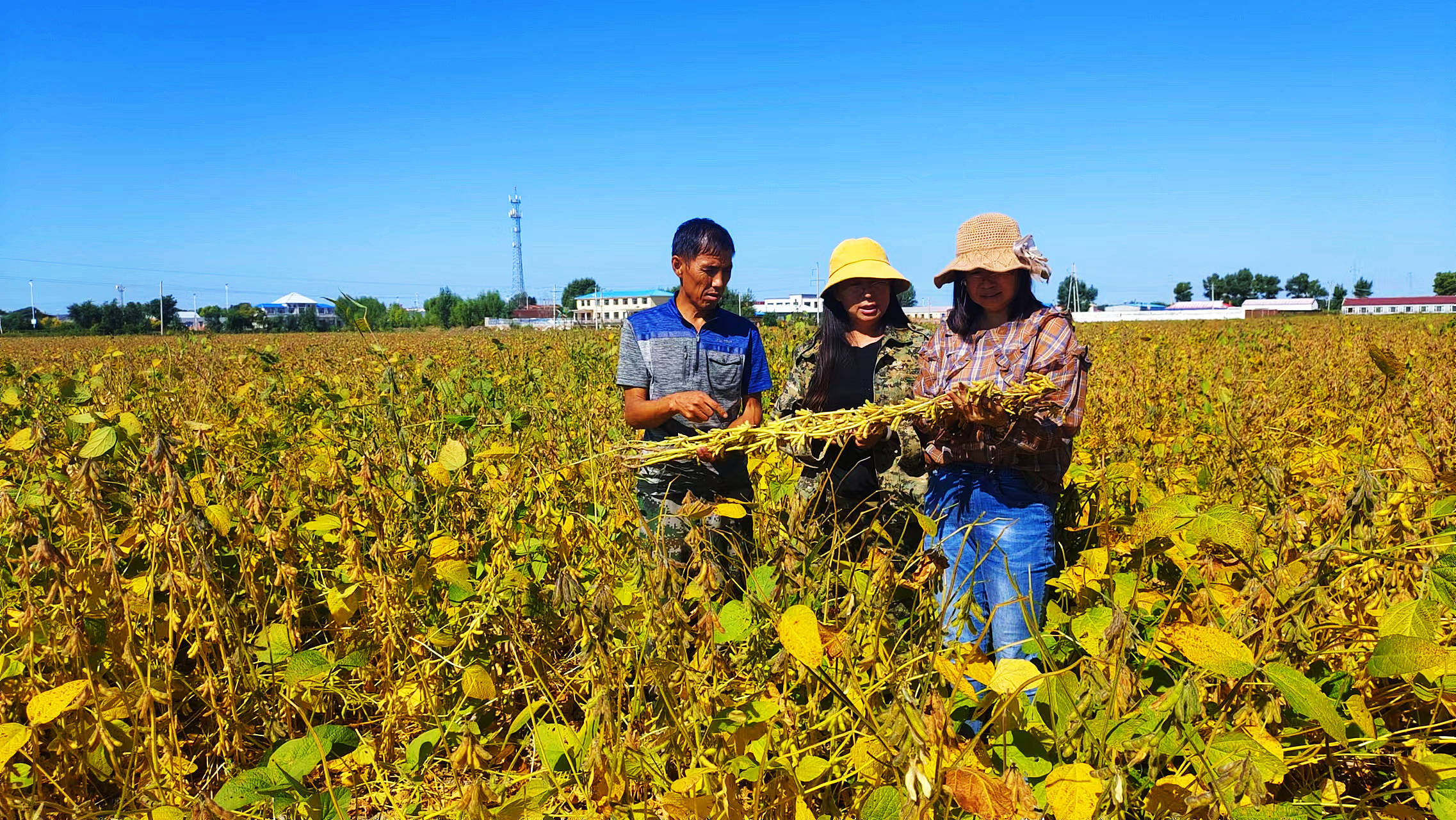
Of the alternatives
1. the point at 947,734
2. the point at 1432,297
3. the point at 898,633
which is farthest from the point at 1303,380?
the point at 1432,297

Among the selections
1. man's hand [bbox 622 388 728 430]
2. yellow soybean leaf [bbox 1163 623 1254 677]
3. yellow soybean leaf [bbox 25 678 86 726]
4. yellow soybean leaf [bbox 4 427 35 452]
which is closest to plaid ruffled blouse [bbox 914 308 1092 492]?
man's hand [bbox 622 388 728 430]

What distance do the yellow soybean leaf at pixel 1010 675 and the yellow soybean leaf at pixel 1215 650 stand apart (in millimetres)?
207

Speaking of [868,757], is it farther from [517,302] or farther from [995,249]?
[517,302]

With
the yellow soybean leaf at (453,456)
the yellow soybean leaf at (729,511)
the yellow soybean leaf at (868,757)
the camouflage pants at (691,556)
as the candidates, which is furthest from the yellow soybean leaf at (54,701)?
the yellow soybean leaf at (868,757)

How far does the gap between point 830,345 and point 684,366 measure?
45 centimetres

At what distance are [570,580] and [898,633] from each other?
588 millimetres

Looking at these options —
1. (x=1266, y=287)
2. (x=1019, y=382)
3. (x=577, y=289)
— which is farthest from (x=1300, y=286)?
(x=1019, y=382)

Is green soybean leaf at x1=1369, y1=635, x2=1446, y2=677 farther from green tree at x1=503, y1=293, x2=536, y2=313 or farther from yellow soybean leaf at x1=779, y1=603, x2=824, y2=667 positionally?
green tree at x1=503, y1=293, x2=536, y2=313

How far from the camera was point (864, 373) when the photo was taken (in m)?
2.31

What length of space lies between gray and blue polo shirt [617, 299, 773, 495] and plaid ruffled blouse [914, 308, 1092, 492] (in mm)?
679

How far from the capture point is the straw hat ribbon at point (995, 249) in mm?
1789

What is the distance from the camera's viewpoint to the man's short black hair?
222 cm

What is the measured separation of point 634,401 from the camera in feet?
7.43

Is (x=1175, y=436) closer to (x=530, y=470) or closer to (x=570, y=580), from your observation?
(x=530, y=470)
